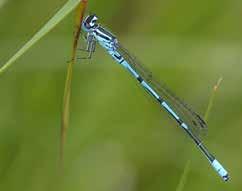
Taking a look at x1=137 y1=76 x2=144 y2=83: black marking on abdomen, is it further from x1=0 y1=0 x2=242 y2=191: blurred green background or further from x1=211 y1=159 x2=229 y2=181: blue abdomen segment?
x1=211 y1=159 x2=229 y2=181: blue abdomen segment

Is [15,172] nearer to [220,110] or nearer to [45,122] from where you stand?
[45,122]

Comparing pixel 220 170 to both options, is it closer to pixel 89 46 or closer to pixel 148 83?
pixel 148 83

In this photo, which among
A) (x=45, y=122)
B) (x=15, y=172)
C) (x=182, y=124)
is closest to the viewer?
(x=15, y=172)

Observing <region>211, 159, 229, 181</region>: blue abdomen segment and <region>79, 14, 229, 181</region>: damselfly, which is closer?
<region>211, 159, 229, 181</region>: blue abdomen segment

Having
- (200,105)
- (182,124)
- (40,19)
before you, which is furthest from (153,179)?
(40,19)

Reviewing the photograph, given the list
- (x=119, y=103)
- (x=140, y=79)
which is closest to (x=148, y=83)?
(x=140, y=79)

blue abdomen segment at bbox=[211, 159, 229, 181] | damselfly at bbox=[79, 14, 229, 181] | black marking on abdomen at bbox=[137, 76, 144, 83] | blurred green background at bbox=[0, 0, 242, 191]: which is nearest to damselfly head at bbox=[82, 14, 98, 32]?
damselfly at bbox=[79, 14, 229, 181]

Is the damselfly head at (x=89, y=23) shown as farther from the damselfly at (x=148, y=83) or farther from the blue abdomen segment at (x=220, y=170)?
the blue abdomen segment at (x=220, y=170)
